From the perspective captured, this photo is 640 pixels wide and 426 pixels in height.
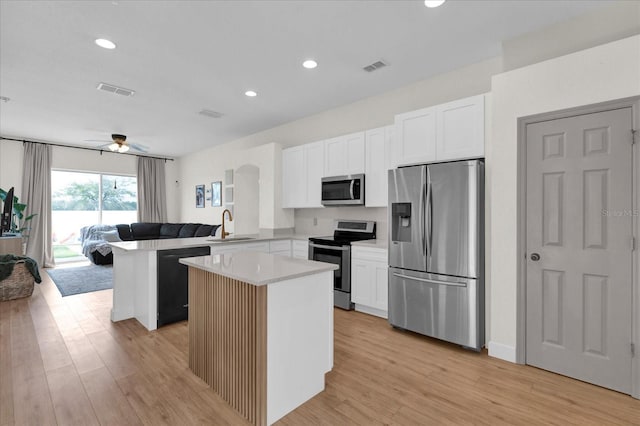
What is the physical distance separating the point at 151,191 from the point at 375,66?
24.3ft

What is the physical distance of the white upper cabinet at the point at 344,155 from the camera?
406cm

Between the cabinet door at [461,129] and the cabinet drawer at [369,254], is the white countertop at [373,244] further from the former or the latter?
the cabinet door at [461,129]

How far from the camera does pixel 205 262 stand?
7.40 ft

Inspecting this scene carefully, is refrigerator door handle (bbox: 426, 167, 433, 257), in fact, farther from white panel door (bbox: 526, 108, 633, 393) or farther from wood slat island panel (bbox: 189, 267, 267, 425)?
wood slat island panel (bbox: 189, 267, 267, 425)

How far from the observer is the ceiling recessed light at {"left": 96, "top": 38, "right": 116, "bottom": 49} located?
2.80 metres

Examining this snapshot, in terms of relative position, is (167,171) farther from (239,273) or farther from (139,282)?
(239,273)

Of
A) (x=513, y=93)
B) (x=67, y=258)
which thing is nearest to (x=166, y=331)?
(x=513, y=93)

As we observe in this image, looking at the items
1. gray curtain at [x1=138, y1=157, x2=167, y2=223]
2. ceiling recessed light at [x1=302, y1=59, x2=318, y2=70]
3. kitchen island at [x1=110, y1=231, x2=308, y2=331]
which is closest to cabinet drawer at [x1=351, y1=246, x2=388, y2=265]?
kitchen island at [x1=110, y1=231, x2=308, y2=331]

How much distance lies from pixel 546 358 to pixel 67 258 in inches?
365

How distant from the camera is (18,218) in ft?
20.3

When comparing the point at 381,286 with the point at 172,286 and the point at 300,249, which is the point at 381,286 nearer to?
the point at 300,249

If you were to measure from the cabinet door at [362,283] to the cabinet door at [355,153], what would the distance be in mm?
1215

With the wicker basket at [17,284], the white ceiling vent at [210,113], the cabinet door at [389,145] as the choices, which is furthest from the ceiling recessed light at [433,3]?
the wicker basket at [17,284]

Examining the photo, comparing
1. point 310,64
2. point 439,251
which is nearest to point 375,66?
point 310,64
